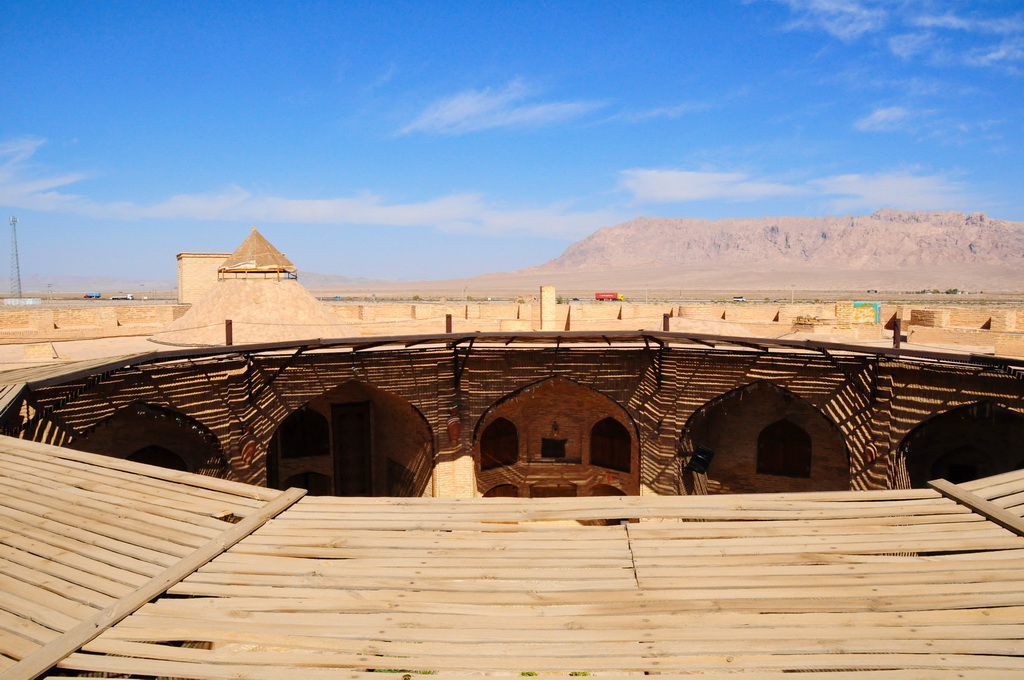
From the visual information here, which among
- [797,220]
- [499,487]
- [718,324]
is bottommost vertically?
[499,487]

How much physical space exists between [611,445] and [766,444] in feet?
12.6

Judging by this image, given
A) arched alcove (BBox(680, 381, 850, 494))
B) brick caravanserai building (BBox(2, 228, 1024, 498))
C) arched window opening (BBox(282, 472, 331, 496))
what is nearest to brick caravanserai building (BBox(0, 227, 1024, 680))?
brick caravanserai building (BBox(2, 228, 1024, 498))

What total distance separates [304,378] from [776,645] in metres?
12.2

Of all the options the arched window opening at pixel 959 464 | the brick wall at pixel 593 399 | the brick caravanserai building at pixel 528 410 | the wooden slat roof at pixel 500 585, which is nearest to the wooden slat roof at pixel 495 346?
the brick caravanserai building at pixel 528 410

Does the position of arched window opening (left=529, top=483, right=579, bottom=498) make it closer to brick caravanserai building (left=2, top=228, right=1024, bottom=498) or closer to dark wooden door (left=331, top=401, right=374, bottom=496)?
brick caravanserai building (left=2, top=228, right=1024, bottom=498)

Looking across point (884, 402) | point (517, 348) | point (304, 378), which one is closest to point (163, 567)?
point (304, 378)

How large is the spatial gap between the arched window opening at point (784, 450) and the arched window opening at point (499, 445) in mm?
6292

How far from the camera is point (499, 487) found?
1819cm

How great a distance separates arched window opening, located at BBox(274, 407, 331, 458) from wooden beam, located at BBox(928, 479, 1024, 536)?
14.4m

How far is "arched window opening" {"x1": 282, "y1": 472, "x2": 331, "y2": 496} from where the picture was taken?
56.5ft

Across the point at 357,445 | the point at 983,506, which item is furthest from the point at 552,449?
the point at 983,506

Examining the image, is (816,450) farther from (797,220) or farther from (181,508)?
(797,220)

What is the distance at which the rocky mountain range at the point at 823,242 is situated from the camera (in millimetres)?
126562

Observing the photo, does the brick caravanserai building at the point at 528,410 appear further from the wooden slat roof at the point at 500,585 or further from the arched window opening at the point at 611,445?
the wooden slat roof at the point at 500,585
